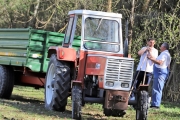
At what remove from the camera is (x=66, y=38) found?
A: 11773mm

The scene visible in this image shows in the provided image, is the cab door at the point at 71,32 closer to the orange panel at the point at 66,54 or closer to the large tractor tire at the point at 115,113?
the orange panel at the point at 66,54

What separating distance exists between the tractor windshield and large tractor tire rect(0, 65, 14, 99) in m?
4.02

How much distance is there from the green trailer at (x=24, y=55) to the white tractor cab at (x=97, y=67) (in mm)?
1213

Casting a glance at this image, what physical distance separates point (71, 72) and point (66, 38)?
103cm

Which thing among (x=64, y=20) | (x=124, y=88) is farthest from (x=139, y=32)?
(x=124, y=88)

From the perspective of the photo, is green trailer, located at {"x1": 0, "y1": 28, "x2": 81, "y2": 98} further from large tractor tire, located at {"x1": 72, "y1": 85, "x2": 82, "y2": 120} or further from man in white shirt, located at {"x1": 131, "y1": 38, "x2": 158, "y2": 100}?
large tractor tire, located at {"x1": 72, "y1": 85, "x2": 82, "y2": 120}

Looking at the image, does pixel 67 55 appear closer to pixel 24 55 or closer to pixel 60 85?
pixel 60 85

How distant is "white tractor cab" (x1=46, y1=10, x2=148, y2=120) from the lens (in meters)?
9.82

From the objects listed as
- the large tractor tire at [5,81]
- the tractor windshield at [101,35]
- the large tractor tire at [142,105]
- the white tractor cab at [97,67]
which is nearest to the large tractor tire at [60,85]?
the white tractor cab at [97,67]

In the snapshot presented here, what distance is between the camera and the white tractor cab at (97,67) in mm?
9820

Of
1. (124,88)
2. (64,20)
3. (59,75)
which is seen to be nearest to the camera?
(124,88)

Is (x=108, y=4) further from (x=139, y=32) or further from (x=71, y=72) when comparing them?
(x=71, y=72)

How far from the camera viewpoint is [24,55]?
13172 mm

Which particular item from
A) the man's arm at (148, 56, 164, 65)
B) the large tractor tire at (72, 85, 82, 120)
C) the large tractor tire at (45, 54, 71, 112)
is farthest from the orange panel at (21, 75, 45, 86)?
the large tractor tire at (72, 85, 82, 120)
